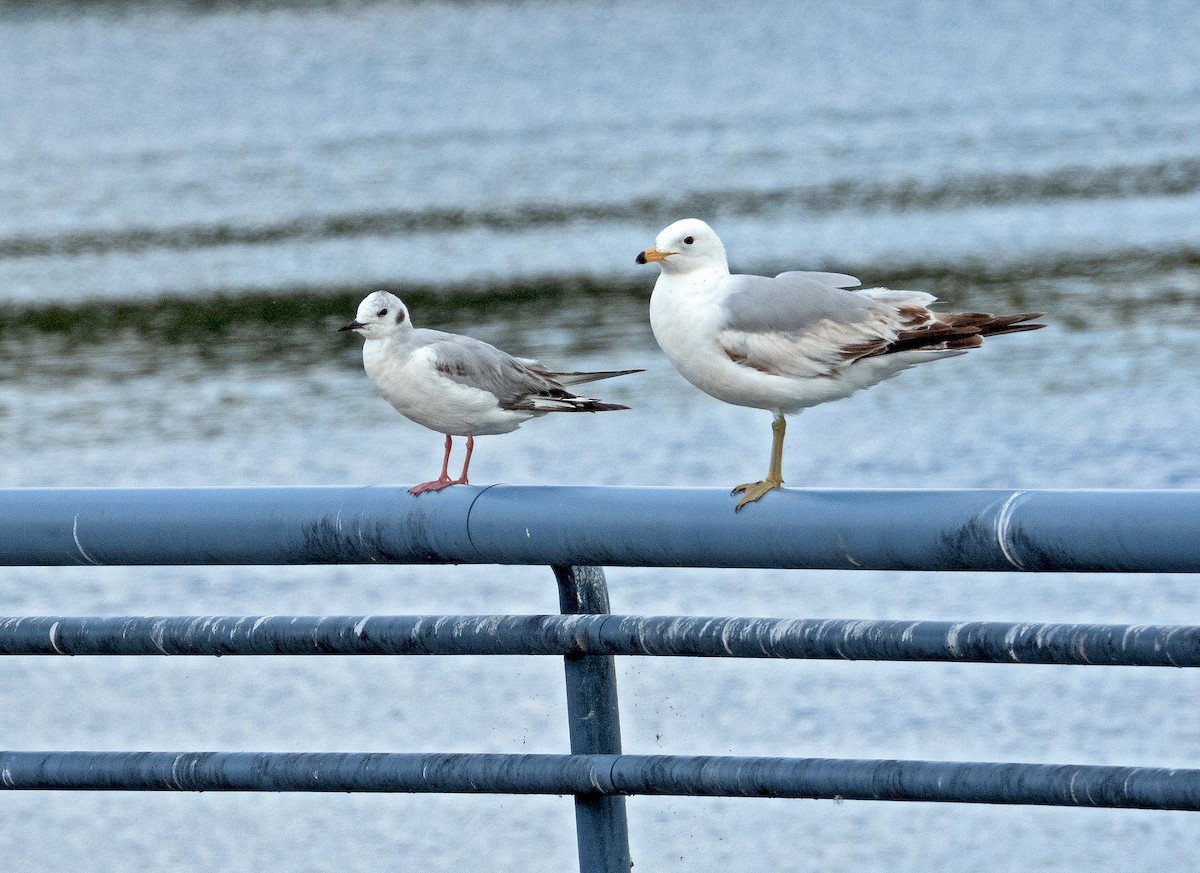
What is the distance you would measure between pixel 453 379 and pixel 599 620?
6.13ft

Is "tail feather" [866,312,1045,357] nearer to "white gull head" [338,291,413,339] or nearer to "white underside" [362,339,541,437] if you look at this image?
"white underside" [362,339,541,437]

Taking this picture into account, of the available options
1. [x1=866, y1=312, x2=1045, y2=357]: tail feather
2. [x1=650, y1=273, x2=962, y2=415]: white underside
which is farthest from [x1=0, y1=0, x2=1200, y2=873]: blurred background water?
[x1=866, y1=312, x2=1045, y2=357]: tail feather

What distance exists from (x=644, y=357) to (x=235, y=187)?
1607cm

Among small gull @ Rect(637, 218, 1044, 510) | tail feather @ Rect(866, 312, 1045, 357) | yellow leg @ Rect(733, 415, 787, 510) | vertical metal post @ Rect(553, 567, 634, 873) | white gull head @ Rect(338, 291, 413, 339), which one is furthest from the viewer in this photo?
white gull head @ Rect(338, 291, 413, 339)

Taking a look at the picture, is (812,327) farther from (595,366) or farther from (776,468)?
(595,366)

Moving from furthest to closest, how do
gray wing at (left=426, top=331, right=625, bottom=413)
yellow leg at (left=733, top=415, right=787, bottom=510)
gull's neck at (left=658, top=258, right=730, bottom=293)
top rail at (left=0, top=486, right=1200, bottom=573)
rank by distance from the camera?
gray wing at (left=426, top=331, right=625, bottom=413)
gull's neck at (left=658, top=258, right=730, bottom=293)
yellow leg at (left=733, top=415, right=787, bottom=510)
top rail at (left=0, top=486, right=1200, bottom=573)

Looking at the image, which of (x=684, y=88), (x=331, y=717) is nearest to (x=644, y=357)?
(x=331, y=717)

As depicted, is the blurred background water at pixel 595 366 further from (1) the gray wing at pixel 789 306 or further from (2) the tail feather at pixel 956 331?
(2) the tail feather at pixel 956 331

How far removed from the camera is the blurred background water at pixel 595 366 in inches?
263

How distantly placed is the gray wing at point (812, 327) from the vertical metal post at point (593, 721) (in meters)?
1.23

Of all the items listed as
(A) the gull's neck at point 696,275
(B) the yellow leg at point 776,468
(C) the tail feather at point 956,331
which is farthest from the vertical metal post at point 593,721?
(A) the gull's neck at point 696,275

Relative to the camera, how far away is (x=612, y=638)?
8.43 feet

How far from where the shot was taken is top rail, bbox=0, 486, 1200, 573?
7.36 feet

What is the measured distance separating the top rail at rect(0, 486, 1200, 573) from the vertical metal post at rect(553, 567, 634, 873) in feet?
0.32
